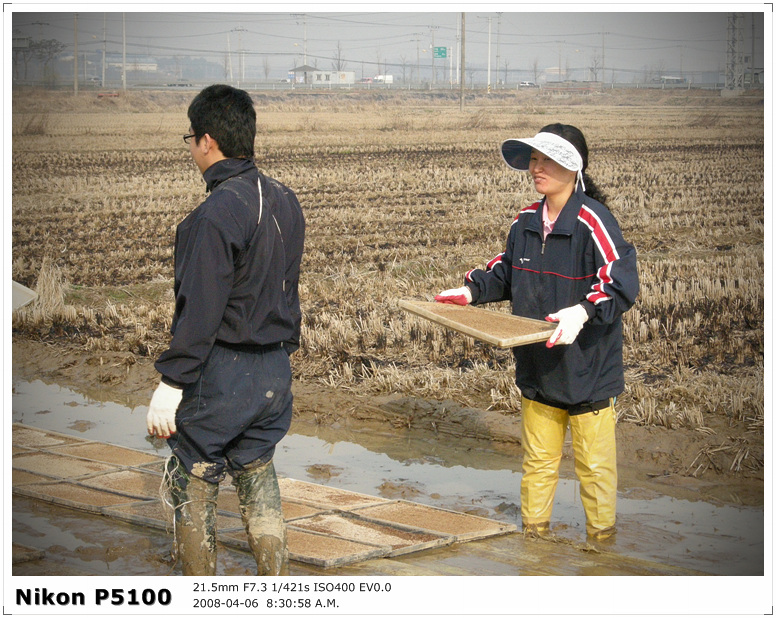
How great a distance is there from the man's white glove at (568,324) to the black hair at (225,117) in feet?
4.73

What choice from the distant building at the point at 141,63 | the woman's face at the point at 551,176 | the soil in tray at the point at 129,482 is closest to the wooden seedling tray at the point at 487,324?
the woman's face at the point at 551,176

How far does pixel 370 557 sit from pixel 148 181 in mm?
16435

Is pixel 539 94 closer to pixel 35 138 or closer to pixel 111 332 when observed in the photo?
pixel 35 138

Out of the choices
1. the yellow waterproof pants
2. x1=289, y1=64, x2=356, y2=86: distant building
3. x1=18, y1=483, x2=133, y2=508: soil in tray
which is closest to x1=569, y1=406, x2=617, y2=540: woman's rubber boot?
the yellow waterproof pants

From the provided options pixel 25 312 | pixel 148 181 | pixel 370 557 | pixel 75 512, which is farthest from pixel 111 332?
pixel 148 181

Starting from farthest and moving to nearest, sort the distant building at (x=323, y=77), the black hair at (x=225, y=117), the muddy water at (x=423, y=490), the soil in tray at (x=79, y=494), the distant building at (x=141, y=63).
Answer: the distant building at (x=323, y=77) → the distant building at (x=141, y=63) → the soil in tray at (x=79, y=494) → the muddy water at (x=423, y=490) → the black hair at (x=225, y=117)

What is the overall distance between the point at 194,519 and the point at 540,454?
1699mm

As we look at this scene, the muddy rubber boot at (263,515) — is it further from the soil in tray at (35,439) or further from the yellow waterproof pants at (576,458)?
the soil in tray at (35,439)

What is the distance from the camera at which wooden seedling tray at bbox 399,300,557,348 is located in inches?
152

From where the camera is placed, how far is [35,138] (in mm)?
27719

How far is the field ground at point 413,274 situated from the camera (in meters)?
6.38

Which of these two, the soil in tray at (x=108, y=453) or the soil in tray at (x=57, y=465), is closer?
the soil in tray at (x=57, y=465)

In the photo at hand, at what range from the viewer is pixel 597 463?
4.38m

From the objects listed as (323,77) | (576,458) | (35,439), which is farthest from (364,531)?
(323,77)
